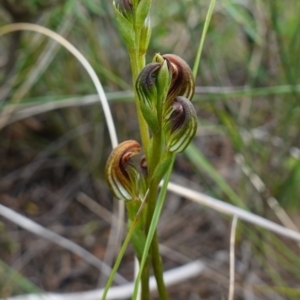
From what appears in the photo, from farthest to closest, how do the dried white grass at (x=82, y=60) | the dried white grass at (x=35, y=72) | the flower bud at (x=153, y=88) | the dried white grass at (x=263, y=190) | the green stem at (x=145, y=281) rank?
the dried white grass at (x=35, y=72), the dried white grass at (x=263, y=190), the dried white grass at (x=82, y=60), the green stem at (x=145, y=281), the flower bud at (x=153, y=88)

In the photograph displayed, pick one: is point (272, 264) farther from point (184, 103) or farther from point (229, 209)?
point (184, 103)

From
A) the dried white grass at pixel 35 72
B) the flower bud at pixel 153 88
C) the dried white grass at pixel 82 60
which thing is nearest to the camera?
the flower bud at pixel 153 88

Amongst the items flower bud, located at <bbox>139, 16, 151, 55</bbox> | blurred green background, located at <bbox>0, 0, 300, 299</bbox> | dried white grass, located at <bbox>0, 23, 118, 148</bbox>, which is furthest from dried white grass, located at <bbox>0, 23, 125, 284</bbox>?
flower bud, located at <bbox>139, 16, 151, 55</bbox>

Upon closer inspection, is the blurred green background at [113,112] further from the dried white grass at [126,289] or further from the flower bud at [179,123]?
the flower bud at [179,123]

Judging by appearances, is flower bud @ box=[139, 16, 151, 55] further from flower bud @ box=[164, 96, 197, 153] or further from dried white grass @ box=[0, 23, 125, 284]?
dried white grass @ box=[0, 23, 125, 284]

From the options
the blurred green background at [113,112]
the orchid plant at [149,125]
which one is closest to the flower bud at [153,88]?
the orchid plant at [149,125]

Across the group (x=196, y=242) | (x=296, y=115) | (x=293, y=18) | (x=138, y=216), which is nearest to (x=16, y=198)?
(x=196, y=242)

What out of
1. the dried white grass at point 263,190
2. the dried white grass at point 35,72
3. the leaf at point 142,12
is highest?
the leaf at point 142,12
